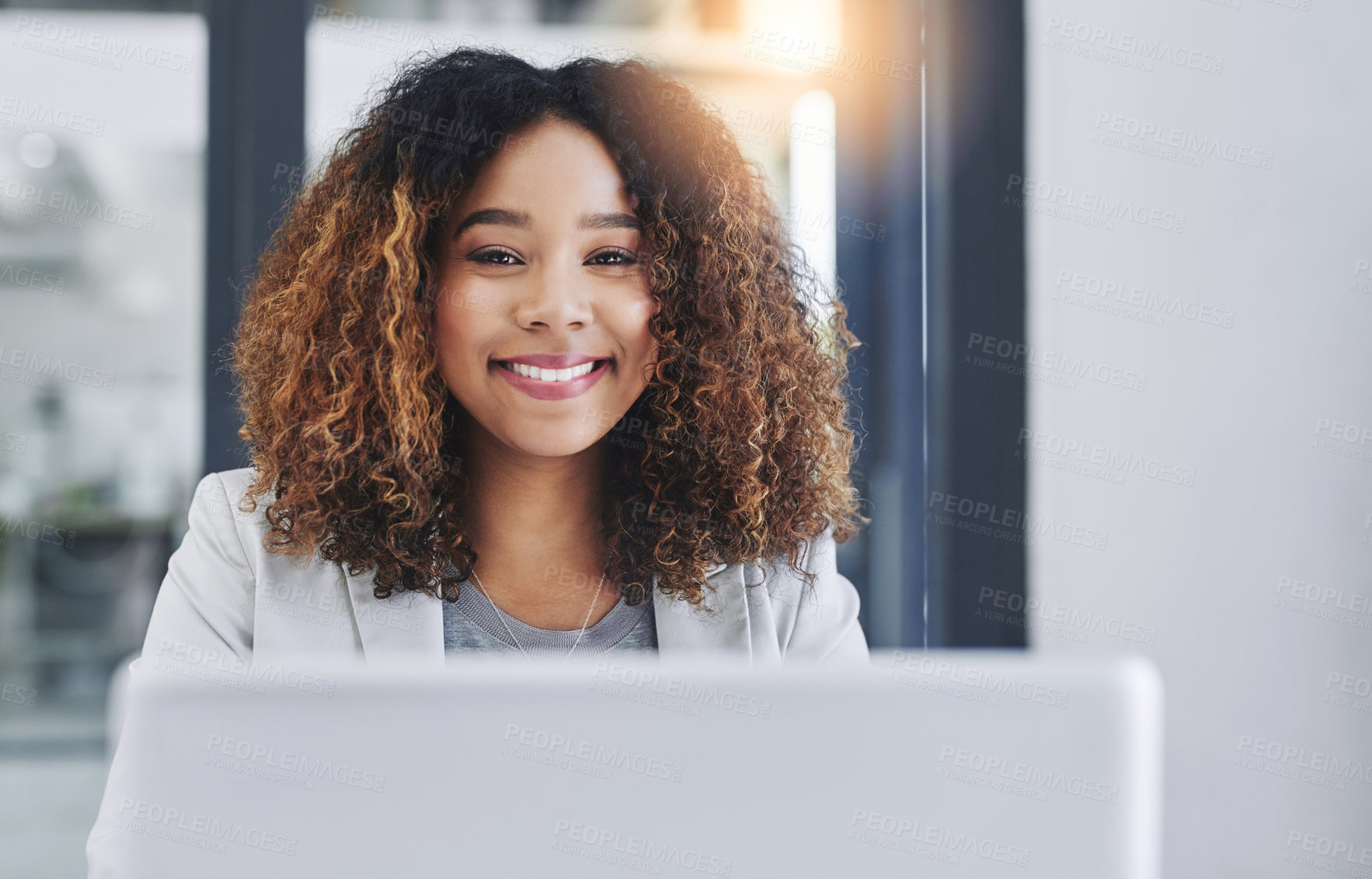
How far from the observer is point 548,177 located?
120cm

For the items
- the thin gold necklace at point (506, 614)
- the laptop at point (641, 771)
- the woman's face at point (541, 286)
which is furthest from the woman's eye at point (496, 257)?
the laptop at point (641, 771)

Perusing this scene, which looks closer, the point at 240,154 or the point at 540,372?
the point at 540,372

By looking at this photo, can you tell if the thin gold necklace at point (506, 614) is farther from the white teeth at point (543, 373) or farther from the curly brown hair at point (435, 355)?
the white teeth at point (543, 373)

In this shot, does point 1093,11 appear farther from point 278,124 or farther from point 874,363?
point 278,124

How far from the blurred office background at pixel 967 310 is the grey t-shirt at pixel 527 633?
956mm

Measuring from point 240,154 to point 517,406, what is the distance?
1.11 meters

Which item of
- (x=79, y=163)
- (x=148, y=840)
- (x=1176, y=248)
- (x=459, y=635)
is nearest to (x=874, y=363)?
(x=1176, y=248)

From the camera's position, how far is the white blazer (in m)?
1.13

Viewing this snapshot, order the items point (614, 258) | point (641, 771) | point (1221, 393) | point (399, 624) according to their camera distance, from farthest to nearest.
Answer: point (1221, 393) < point (614, 258) < point (399, 624) < point (641, 771)

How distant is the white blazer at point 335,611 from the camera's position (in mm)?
1133

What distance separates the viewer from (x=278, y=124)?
195cm

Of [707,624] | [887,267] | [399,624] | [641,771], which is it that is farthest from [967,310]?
[641,771]

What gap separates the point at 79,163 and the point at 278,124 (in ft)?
1.45

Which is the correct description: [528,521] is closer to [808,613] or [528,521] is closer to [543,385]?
[543,385]
